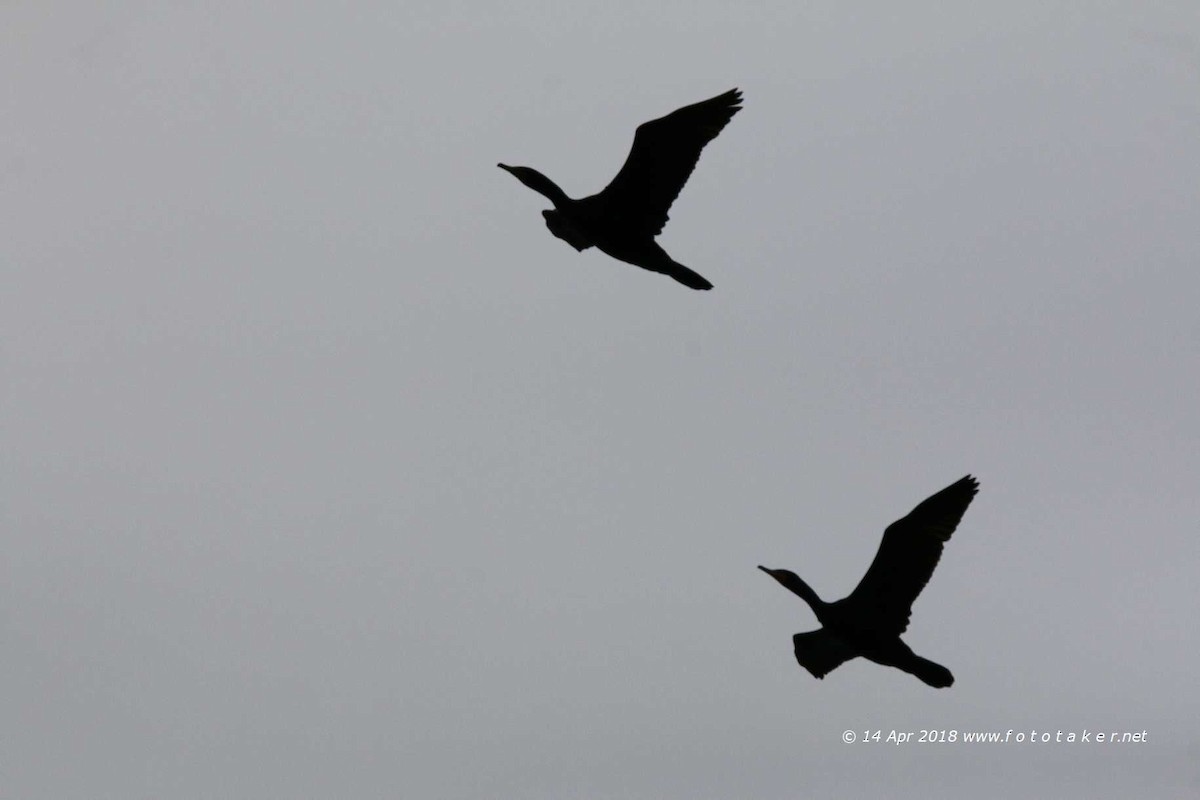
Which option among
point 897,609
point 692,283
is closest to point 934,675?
point 897,609

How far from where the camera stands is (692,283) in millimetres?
25625

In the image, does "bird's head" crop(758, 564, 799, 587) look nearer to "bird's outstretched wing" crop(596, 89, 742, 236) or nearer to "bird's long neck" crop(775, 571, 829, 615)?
"bird's long neck" crop(775, 571, 829, 615)

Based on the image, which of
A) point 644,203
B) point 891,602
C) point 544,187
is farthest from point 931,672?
point 544,187

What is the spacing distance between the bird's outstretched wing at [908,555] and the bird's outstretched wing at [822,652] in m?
0.49

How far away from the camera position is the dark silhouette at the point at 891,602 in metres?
25.7

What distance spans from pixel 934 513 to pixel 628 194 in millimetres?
4434

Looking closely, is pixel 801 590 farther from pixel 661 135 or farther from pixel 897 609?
pixel 661 135

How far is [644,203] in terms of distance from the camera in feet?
85.2

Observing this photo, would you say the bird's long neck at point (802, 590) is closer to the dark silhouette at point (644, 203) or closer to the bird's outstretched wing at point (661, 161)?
the dark silhouette at point (644, 203)

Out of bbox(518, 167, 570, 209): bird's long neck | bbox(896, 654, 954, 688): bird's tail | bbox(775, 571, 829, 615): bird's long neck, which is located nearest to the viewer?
bbox(896, 654, 954, 688): bird's tail

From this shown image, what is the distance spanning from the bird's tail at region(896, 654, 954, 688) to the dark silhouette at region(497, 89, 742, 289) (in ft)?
14.1

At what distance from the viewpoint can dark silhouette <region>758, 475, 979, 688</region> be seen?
25.7 metres

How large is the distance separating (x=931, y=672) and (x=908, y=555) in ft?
3.98

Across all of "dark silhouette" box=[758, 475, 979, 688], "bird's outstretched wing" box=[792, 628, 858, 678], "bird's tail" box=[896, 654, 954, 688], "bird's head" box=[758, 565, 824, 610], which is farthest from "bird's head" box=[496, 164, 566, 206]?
"bird's tail" box=[896, 654, 954, 688]
